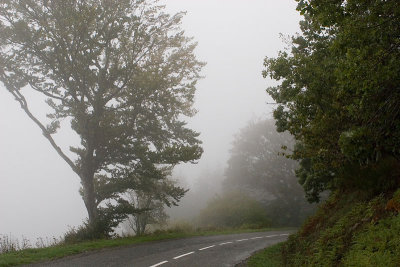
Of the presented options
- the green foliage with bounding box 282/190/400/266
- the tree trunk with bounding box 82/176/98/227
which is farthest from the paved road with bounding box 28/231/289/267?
the tree trunk with bounding box 82/176/98/227

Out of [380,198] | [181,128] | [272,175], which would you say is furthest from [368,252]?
[272,175]

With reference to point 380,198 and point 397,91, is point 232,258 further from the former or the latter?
point 397,91

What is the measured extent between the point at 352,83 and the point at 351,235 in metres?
3.96

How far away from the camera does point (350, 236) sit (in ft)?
25.5

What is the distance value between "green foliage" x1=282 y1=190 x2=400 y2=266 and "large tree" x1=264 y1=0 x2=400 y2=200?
3.08 feet

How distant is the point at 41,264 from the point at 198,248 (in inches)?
266

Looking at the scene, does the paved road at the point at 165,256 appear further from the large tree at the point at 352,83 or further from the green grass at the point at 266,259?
→ the large tree at the point at 352,83

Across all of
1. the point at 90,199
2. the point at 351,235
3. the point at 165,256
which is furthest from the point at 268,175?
the point at 351,235

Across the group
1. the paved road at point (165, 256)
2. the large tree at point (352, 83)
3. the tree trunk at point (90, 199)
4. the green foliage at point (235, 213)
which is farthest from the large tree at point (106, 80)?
the green foliage at point (235, 213)

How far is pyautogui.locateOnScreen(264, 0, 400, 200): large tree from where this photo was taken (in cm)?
633

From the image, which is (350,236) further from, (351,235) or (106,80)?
(106,80)

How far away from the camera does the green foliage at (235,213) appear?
33.6 m

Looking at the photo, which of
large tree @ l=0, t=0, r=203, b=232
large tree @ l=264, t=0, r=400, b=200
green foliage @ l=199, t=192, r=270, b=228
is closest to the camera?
large tree @ l=264, t=0, r=400, b=200

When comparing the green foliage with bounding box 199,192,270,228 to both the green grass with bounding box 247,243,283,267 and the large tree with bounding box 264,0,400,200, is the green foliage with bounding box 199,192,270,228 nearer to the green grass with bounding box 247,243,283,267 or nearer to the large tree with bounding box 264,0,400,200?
the green grass with bounding box 247,243,283,267
